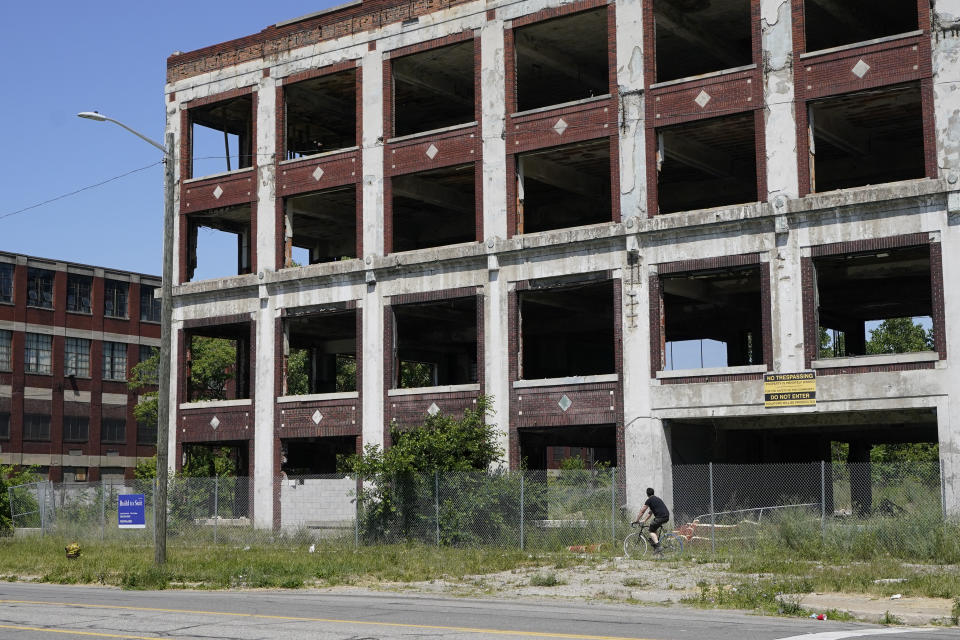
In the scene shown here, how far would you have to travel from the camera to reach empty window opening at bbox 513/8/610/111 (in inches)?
1399

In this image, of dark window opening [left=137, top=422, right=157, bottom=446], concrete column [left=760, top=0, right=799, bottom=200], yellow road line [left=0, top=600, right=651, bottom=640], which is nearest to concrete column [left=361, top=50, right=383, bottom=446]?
concrete column [left=760, top=0, right=799, bottom=200]

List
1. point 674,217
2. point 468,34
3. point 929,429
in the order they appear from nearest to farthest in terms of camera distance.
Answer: point 674,217, point 468,34, point 929,429

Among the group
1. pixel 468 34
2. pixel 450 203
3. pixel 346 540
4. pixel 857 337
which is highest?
pixel 468 34

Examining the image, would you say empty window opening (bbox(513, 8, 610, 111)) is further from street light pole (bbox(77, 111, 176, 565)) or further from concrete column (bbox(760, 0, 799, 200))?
street light pole (bbox(77, 111, 176, 565))

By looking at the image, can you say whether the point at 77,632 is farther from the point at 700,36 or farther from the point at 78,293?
the point at 78,293

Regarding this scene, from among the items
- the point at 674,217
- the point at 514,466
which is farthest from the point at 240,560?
the point at 674,217

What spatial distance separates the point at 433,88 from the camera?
1578 inches

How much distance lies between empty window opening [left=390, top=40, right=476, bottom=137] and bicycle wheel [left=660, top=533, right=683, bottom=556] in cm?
1722

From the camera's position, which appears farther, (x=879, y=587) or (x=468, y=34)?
(x=468, y=34)

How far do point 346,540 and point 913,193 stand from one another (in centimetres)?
1821

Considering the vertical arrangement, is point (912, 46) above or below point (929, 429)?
above

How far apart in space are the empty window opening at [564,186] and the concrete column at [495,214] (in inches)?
27.1

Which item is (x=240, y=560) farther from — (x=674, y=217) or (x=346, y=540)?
(x=674, y=217)

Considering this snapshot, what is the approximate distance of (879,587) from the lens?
63.9ft
